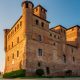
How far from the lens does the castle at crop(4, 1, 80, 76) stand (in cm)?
3681

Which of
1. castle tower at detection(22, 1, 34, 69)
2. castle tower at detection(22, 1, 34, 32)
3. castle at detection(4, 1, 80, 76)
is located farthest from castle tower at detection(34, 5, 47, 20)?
castle tower at detection(22, 1, 34, 69)

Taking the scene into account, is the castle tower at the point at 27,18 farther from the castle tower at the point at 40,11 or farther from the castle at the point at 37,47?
the castle tower at the point at 40,11

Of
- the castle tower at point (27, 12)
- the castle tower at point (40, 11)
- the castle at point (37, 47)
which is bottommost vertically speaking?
the castle at point (37, 47)

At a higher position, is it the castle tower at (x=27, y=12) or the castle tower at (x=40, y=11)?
the castle tower at (x=40, y=11)

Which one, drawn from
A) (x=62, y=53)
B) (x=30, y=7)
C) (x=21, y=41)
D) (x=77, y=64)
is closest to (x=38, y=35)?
(x=21, y=41)

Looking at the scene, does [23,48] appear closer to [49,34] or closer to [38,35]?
[38,35]

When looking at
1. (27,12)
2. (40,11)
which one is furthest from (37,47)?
(40,11)

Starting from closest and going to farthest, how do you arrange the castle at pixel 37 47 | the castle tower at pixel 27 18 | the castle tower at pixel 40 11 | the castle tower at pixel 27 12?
the castle at pixel 37 47 < the castle tower at pixel 27 18 < the castle tower at pixel 27 12 < the castle tower at pixel 40 11

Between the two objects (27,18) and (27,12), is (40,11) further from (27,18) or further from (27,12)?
(27,18)

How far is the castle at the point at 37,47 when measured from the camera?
36.8 meters

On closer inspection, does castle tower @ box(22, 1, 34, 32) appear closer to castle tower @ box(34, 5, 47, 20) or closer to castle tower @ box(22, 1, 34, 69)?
castle tower @ box(22, 1, 34, 69)

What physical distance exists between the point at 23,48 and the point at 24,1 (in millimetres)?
10817

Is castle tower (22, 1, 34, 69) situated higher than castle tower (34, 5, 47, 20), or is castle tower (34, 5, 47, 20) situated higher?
castle tower (34, 5, 47, 20)

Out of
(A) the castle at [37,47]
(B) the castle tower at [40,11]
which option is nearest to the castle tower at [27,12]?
(A) the castle at [37,47]
